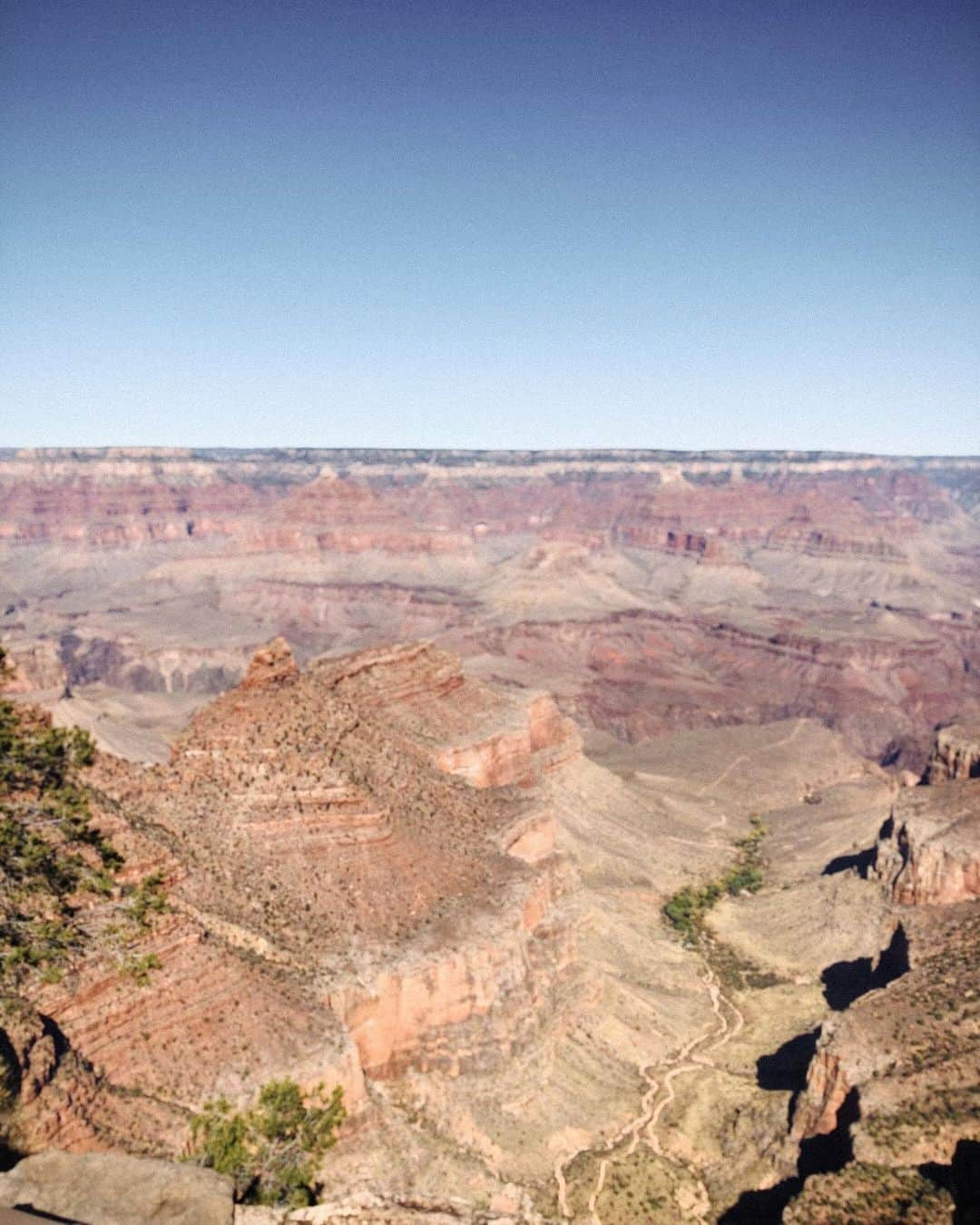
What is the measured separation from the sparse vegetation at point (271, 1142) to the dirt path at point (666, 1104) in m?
14.3

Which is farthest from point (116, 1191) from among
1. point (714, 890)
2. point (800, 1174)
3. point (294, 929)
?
point (714, 890)

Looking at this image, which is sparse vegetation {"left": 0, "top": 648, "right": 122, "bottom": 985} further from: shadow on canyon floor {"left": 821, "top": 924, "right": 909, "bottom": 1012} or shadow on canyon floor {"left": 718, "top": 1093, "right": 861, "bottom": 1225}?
shadow on canyon floor {"left": 821, "top": 924, "right": 909, "bottom": 1012}

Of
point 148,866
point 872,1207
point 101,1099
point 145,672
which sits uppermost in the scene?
point 148,866

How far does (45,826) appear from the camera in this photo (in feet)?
105

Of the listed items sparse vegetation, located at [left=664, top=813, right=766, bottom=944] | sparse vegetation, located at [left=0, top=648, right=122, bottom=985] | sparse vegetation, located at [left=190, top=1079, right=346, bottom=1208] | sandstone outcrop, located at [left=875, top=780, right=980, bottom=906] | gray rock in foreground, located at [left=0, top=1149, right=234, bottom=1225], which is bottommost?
sparse vegetation, located at [left=664, top=813, right=766, bottom=944]

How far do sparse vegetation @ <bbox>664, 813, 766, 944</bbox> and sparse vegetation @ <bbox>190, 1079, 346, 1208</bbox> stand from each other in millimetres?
46399

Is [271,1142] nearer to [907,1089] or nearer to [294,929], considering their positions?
[294,929]

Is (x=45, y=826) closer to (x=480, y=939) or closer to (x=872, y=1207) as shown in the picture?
(x=480, y=939)

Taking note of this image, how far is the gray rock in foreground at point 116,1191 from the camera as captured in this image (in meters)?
20.2

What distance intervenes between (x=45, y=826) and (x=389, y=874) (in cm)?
1919

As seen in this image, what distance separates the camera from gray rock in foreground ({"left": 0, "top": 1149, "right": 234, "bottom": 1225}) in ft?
66.2

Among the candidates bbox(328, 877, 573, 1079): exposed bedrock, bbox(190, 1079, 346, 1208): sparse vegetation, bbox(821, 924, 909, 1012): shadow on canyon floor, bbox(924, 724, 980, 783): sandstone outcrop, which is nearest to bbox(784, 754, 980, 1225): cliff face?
bbox(821, 924, 909, 1012): shadow on canyon floor

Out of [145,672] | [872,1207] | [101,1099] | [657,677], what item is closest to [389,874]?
[101,1099]

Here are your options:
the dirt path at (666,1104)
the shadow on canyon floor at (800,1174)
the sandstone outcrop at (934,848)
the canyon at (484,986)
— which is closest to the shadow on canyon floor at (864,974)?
the canyon at (484,986)
